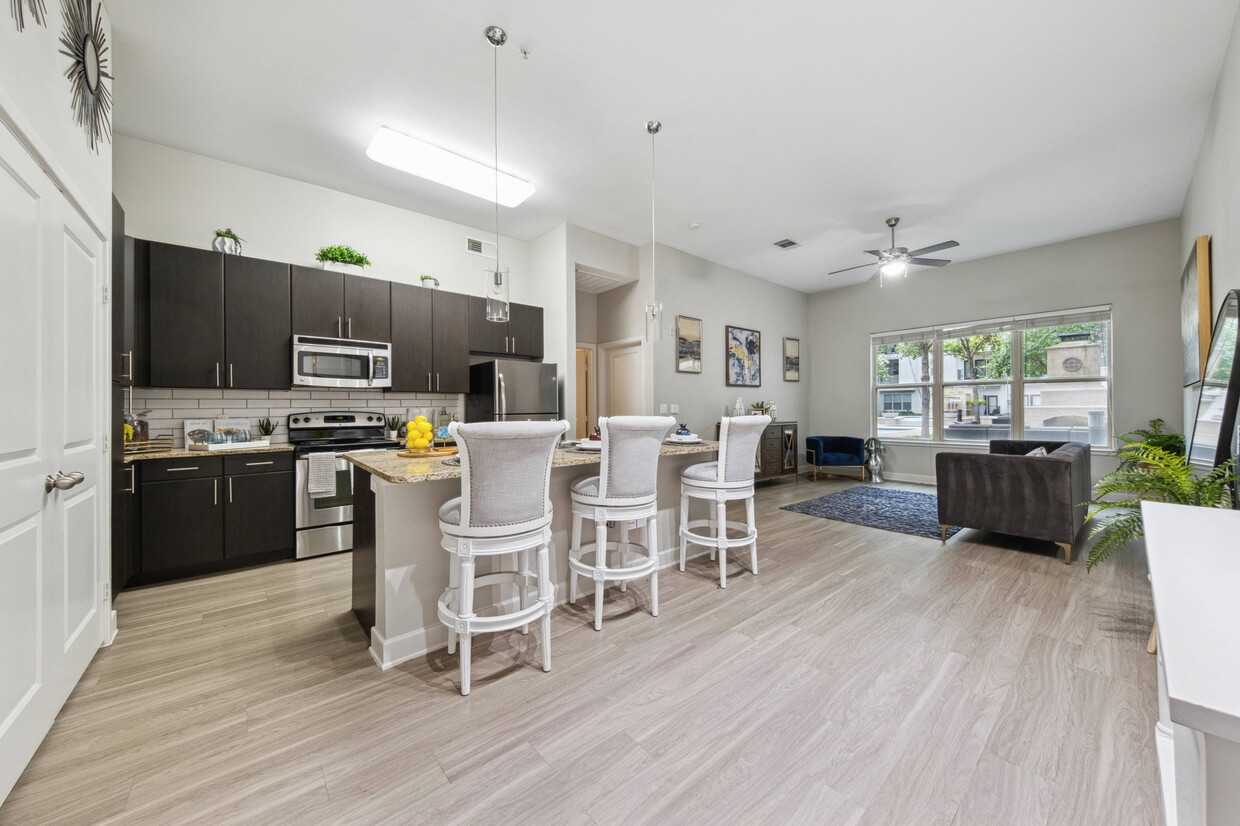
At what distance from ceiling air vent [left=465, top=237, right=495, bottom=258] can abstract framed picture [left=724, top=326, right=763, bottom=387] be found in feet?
Result: 10.4

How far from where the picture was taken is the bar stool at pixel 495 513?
1.84 m

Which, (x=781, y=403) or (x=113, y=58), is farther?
(x=781, y=403)

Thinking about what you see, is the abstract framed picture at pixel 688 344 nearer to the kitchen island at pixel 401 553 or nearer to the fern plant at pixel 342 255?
the fern plant at pixel 342 255

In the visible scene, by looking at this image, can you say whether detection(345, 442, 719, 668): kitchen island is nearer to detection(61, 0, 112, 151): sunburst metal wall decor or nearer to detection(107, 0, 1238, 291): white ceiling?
detection(61, 0, 112, 151): sunburst metal wall decor

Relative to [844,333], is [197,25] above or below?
above

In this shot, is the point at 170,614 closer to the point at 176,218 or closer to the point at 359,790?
the point at 359,790

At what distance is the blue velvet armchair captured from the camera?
6961 millimetres

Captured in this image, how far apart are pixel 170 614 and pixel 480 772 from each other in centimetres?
230

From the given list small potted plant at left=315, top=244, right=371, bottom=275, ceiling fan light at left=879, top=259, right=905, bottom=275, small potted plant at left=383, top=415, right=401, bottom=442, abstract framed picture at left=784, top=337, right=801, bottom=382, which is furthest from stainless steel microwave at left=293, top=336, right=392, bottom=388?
abstract framed picture at left=784, top=337, right=801, bottom=382

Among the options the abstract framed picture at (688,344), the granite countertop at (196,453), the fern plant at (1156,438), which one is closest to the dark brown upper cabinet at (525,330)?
the abstract framed picture at (688,344)

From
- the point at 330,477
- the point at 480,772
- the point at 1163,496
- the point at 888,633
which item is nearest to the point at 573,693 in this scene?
the point at 480,772

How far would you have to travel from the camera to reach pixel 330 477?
11.8 ft

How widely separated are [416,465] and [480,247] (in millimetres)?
3454

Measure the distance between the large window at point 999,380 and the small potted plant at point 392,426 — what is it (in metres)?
6.58
